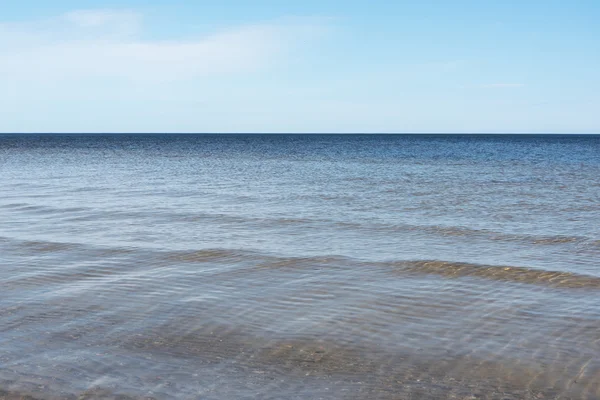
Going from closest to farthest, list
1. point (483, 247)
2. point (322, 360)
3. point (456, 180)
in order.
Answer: point (322, 360) < point (483, 247) < point (456, 180)

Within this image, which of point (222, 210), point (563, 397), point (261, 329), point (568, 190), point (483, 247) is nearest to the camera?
point (563, 397)

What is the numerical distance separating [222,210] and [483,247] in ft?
24.9

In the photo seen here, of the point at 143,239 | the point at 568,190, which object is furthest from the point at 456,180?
the point at 143,239

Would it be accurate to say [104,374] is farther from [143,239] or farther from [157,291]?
[143,239]

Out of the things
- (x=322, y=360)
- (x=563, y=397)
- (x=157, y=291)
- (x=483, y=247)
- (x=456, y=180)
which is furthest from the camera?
(x=456, y=180)

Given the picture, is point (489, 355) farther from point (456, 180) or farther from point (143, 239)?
point (456, 180)

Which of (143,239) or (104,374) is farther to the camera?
(143,239)

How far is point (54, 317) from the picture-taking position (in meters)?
6.89

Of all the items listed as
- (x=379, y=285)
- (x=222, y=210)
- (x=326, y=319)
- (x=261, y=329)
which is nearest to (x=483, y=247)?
(x=379, y=285)

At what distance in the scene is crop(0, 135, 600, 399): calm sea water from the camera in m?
5.28

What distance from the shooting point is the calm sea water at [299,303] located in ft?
17.3

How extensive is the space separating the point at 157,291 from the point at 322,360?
125 inches

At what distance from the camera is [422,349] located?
6031 millimetres

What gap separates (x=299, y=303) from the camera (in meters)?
7.61
